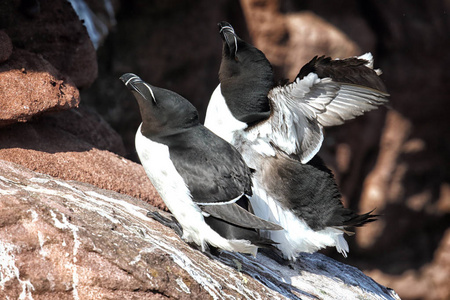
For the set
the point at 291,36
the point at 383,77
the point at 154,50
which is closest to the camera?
the point at 154,50

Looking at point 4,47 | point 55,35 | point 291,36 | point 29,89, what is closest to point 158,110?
point 29,89

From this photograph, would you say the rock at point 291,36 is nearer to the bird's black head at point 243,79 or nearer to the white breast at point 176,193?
the bird's black head at point 243,79

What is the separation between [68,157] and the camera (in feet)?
11.8

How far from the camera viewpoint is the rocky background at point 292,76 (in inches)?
156

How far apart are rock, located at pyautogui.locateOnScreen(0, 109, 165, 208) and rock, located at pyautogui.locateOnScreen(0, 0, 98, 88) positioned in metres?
0.41

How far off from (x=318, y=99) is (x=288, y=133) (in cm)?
29

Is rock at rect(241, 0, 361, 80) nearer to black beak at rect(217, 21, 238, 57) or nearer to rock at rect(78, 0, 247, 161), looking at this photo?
rock at rect(78, 0, 247, 161)

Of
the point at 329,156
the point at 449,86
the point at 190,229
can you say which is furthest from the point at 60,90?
the point at 449,86

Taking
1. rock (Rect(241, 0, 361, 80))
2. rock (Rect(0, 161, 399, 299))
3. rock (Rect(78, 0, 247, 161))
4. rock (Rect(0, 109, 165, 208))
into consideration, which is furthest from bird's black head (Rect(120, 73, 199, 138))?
rock (Rect(241, 0, 361, 80))

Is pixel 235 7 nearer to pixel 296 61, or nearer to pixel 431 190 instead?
pixel 296 61

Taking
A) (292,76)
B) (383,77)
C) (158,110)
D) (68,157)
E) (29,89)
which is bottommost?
(383,77)

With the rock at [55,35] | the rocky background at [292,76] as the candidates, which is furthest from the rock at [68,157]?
the rock at [55,35]

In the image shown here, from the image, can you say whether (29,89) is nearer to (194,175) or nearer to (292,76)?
(194,175)

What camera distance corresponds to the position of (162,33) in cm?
649
